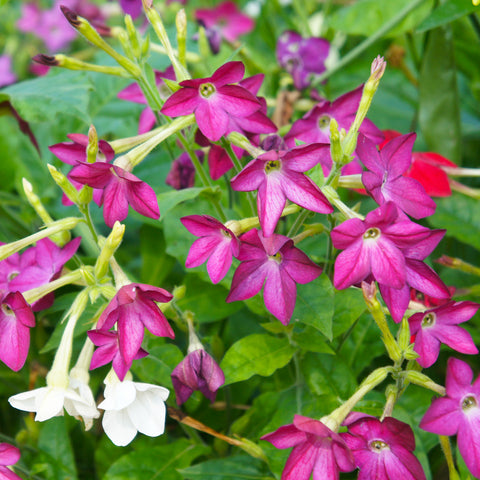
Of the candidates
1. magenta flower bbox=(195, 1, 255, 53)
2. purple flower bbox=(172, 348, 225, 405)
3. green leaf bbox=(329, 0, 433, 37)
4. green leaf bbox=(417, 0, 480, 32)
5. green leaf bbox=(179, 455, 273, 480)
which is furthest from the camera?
magenta flower bbox=(195, 1, 255, 53)

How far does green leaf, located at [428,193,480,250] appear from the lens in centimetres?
95

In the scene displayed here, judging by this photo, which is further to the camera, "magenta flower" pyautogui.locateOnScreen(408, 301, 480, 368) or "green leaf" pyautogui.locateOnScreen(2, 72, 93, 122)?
"green leaf" pyautogui.locateOnScreen(2, 72, 93, 122)

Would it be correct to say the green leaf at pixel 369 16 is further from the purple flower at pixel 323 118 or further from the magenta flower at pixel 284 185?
the magenta flower at pixel 284 185

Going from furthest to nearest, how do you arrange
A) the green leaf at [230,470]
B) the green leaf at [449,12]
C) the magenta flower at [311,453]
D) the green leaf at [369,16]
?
the green leaf at [369,16] < the green leaf at [449,12] < the green leaf at [230,470] < the magenta flower at [311,453]

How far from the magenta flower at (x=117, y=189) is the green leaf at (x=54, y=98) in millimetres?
242

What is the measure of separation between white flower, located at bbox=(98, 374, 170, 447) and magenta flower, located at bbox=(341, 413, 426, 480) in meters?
0.20

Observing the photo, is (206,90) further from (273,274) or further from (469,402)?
(469,402)

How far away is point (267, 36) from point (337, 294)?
0.83m

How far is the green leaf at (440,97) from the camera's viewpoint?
1.05 m

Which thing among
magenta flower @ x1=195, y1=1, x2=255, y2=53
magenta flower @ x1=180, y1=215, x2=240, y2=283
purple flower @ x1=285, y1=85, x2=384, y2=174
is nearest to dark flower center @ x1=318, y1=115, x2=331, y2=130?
purple flower @ x1=285, y1=85, x2=384, y2=174

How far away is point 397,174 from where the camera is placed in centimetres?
63

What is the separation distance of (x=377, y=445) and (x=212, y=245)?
0.26 meters

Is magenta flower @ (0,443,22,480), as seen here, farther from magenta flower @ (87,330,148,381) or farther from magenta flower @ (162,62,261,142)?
magenta flower @ (162,62,261,142)

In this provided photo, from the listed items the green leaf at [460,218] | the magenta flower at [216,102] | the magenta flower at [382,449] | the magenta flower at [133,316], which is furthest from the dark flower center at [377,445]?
the green leaf at [460,218]
